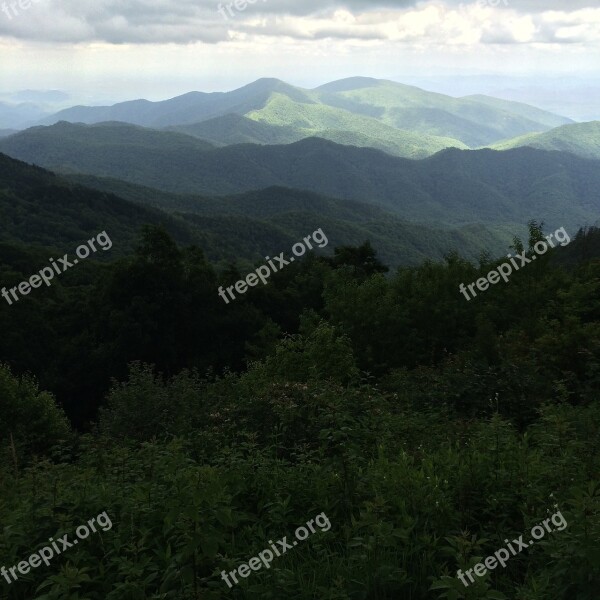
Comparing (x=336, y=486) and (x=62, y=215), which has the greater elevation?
(x=336, y=486)

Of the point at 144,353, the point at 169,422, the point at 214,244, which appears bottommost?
the point at 214,244

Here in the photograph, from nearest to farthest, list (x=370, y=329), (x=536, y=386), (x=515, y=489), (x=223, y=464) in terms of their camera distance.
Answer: (x=515, y=489), (x=223, y=464), (x=536, y=386), (x=370, y=329)

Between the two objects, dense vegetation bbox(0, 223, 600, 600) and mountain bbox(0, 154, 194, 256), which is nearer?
dense vegetation bbox(0, 223, 600, 600)

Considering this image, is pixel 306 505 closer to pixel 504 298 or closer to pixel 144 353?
pixel 504 298

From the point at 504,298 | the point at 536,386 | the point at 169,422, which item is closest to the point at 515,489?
the point at 536,386

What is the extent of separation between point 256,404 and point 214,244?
Answer: 15727cm

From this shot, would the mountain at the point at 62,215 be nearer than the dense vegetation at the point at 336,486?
No

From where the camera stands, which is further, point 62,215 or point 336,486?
point 62,215

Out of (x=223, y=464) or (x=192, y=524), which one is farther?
(x=223, y=464)

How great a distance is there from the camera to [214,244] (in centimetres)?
16438

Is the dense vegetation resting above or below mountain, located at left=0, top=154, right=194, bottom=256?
above

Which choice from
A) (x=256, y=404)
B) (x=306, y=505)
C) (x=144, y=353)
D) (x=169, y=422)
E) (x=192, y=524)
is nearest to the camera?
(x=192, y=524)

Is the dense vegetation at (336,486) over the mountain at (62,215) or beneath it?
over

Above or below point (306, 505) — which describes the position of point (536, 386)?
below
